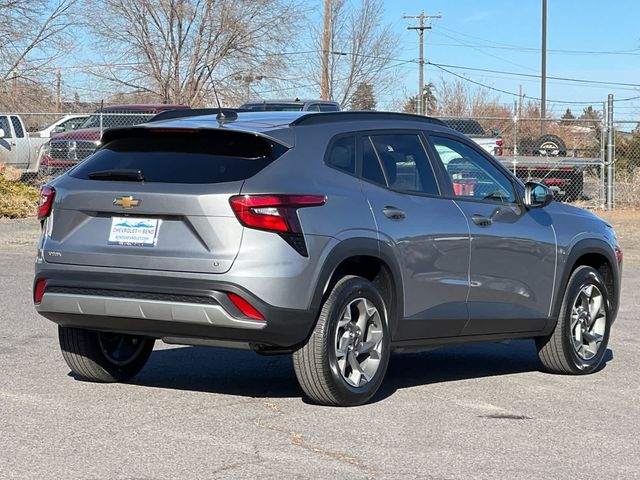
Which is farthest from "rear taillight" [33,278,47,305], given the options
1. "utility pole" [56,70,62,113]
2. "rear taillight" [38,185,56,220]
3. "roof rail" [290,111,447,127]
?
"utility pole" [56,70,62,113]

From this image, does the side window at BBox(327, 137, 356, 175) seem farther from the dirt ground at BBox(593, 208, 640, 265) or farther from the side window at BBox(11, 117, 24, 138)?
the side window at BBox(11, 117, 24, 138)

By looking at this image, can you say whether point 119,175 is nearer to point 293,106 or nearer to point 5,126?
point 293,106

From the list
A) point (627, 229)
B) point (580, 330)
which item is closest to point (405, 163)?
point (580, 330)

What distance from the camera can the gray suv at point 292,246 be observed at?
6.59m

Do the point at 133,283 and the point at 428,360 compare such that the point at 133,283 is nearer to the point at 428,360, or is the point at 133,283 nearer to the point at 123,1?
the point at 428,360

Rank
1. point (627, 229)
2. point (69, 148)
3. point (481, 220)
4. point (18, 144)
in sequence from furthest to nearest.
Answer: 1. point (18, 144)
2. point (69, 148)
3. point (627, 229)
4. point (481, 220)

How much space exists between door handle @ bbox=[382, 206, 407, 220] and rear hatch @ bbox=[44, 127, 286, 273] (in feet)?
2.56

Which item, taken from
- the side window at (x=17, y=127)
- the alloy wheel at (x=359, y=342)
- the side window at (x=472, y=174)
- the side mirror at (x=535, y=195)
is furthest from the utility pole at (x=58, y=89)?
the alloy wheel at (x=359, y=342)

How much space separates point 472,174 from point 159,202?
A: 2.59 m

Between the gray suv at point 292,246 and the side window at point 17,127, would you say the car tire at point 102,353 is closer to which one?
the gray suv at point 292,246

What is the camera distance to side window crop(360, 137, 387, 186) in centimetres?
737

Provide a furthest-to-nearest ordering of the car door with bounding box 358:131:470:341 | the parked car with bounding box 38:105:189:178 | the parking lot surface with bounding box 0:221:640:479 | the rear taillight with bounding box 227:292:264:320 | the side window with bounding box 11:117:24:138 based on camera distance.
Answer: the side window with bounding box 11:117:24:138, the parked car with bounding box 38:105:189:178, the car door with bounding box 358:131:470:341, the rear taillight with bounding box 227:292:264:320, the parking lot surface with bounding box 0:221:640:479

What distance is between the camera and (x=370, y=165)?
743cm

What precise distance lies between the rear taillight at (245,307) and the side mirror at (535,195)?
2.61 m
